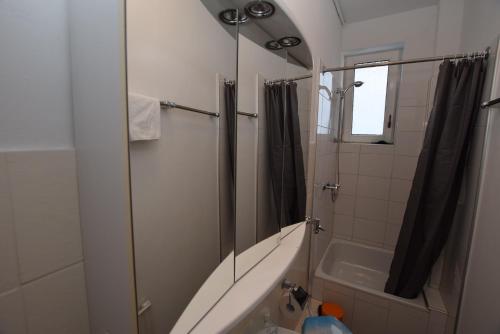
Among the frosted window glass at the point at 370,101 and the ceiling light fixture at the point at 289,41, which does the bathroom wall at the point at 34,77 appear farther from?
the frosted window glass at the point at 370,101

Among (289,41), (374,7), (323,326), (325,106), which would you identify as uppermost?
(374,7)

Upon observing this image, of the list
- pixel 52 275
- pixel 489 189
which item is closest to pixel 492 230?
pixel 489 189

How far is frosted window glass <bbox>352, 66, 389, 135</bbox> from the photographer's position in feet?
7.25

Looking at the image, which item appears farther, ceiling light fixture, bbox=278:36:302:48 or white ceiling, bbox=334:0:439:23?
white ceiling, bbox=334:0:439:23

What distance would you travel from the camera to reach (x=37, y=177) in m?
0.47

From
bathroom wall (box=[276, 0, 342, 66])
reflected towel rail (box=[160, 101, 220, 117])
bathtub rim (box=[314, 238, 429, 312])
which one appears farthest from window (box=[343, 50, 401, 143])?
reflected towel rail (box=[160, 101, 220, 117])

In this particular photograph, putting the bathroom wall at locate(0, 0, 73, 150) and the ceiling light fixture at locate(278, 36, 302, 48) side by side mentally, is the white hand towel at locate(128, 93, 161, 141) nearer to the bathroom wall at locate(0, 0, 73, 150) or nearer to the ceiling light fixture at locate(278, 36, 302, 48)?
the bathroom wall at locate(0, 0, 73, 150)

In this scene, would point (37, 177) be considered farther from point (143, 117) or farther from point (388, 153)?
point (388, 153)

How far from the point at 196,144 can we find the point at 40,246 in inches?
16.3

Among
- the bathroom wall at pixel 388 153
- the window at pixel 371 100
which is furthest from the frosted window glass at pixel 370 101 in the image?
the bathroom wall at pixel 388 153

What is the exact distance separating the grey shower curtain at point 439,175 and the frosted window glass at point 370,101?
60 cm

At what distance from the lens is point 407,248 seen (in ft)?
5.61

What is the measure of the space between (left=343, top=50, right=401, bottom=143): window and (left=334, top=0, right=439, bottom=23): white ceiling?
13.6 inches

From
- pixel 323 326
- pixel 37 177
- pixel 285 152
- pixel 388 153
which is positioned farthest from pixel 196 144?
pixel 388 153
